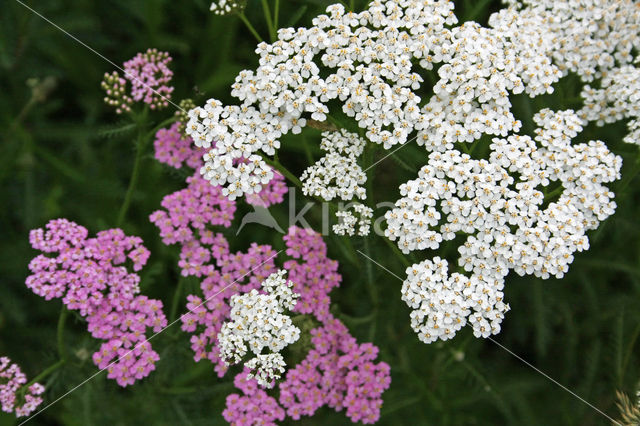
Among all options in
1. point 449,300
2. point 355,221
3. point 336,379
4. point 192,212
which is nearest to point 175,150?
point 192,212

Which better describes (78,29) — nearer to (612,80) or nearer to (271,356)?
(271,356)

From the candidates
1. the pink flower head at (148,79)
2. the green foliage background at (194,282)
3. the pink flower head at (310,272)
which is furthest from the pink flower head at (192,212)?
the pink flower head at (148,79)

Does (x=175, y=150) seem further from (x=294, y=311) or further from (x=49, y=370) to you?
(x=49, y=370)

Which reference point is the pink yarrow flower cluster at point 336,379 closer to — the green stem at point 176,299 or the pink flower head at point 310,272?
the pink flower head at point 310,272

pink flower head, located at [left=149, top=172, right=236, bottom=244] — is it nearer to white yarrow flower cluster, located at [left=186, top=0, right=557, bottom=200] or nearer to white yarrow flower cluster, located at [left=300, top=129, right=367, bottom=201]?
white yarrow flower cluster, located at [left=186, top=0, right=557, bottom=200]

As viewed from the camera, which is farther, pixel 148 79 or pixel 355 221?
pixel 148 79

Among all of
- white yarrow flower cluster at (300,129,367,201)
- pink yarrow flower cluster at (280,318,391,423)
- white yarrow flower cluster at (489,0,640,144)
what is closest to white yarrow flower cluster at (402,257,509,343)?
white yarrow flower cluster at (300,129,367,201)
